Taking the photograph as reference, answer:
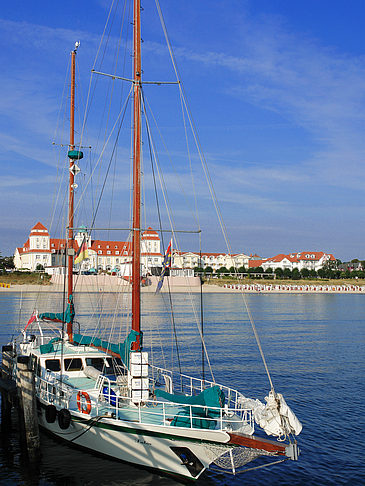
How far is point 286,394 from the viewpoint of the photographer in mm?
26297

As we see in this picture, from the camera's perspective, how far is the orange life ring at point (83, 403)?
51.2 ft

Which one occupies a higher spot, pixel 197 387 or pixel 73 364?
pixel 73 364

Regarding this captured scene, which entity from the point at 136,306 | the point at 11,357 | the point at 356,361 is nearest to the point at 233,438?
the point at 136,306

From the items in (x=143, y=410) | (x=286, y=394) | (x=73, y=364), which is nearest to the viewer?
(x=143, y=410)

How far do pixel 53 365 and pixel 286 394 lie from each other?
44.0 feet

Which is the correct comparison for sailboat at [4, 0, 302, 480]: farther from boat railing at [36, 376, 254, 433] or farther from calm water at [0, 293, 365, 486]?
calm water at [0, 293, 365, 486]

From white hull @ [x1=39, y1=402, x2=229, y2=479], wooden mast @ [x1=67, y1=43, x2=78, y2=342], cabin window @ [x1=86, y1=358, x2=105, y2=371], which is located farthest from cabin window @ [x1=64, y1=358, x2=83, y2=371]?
wooden mast @ [x1=67, y1=43, x2=78, y2=342]

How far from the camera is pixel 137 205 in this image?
57.2 ft

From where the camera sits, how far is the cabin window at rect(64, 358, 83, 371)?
19.8 meters

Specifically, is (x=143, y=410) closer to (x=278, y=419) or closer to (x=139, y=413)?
(x=139, y=413)

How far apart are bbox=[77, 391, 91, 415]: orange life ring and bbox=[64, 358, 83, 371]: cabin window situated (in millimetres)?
3412

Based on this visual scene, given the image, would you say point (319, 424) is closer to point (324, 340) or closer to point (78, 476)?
point (78, 476)

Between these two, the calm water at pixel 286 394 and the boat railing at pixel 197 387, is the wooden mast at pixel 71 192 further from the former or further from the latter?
the boat railing at pixel 197 387

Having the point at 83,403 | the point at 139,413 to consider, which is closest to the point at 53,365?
the point at 83,403
